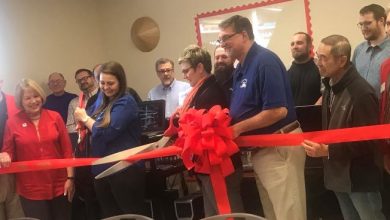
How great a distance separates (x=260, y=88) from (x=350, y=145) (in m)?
0.54

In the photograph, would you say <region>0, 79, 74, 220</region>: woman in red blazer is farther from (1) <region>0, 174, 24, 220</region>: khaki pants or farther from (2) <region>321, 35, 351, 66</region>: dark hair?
(2) <region>321, 35, 351, 66</region>: dark hair

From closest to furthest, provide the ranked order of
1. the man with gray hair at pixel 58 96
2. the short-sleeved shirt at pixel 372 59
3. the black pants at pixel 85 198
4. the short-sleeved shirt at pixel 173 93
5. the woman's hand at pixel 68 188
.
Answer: the woman's hand at pixel 68 188 < the short-sleeved shirt at pixel 372 59 < the black pants at pixel 85 198 < the short-sleeved shirt at pixel 173 93 < the man with gray hair at pixel 58 96

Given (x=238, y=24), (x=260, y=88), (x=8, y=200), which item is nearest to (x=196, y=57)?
(x=238, y=24)

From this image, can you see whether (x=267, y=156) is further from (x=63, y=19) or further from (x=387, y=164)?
(x=63, y=19)

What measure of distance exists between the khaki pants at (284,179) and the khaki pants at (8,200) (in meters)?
1.83

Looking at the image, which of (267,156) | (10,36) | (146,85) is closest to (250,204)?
(267,156)

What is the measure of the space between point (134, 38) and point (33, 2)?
1413mm

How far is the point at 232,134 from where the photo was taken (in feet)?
7.88

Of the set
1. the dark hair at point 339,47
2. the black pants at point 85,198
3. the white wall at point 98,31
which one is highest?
the white wall at point 98,31

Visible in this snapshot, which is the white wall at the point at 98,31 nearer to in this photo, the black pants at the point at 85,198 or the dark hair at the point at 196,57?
the black pants at the point at 85,198

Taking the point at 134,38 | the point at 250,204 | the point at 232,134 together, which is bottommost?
the point at 250,204

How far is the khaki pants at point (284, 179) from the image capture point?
2.46 metres

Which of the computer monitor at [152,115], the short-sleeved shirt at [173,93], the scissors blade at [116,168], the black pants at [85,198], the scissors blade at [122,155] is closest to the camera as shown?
the scissors blade at [116,168]

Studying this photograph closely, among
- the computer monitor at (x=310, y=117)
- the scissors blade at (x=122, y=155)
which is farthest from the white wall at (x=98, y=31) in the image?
the scissors blade at (x=122, y=155)
